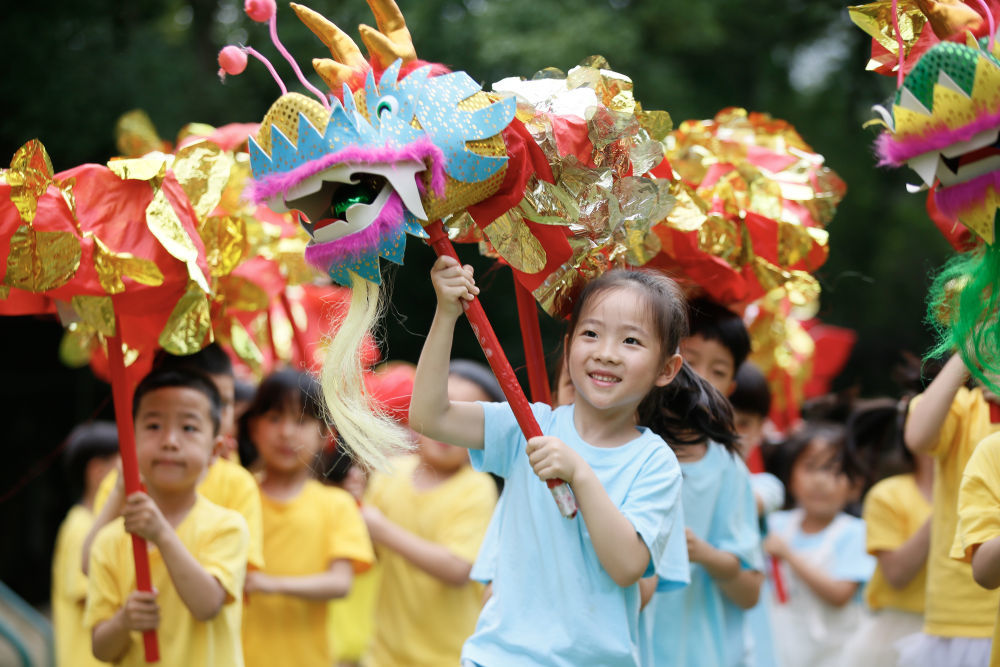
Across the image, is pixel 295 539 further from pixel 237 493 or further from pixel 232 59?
pixel 232 59

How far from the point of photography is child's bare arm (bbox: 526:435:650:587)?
238cm

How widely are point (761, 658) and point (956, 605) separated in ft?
2.66

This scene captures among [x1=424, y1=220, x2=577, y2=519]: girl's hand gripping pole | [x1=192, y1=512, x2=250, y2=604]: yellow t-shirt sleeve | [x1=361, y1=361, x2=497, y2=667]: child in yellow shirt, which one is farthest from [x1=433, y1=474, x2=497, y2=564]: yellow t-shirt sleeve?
[x1=424, y1=220, x2=577, y2=519]: girl's hand gripping pole

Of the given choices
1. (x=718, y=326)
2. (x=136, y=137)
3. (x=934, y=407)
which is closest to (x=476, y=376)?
(x=718, y=326)

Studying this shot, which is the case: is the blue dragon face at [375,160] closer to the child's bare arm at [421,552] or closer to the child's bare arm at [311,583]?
the child's bare arm at [311,583]

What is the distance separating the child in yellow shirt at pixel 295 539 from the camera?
13.1 feet

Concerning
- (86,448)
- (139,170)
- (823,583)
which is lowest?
(823,583)

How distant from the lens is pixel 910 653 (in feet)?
11.8

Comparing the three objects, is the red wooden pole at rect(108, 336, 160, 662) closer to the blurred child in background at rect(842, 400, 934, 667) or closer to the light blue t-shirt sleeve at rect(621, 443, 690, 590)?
the light blue t-shirt sleeve at rect(621, 443, 690, 590)

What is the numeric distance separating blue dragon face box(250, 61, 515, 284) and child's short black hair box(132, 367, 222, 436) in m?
1.14

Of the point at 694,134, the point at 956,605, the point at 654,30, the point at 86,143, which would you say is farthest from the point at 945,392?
the point at 654,30

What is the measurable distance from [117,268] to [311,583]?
5.09 feet

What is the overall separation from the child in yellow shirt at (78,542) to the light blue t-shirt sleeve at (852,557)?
2986mm

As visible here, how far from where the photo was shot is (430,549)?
13.8 feet
